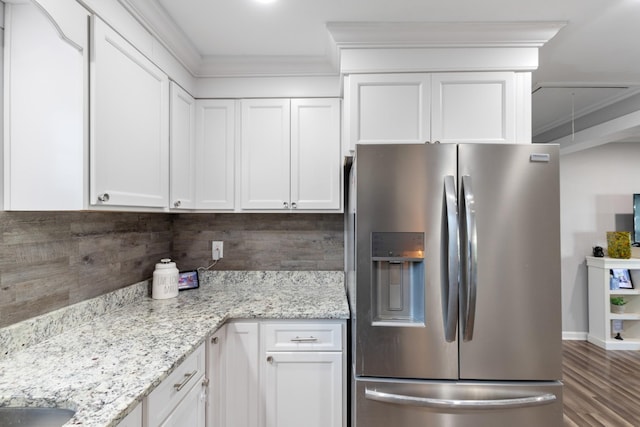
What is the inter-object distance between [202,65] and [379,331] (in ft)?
6.35

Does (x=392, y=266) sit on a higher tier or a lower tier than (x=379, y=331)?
higher

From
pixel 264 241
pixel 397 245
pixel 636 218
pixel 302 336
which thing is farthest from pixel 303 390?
pixel 636 218

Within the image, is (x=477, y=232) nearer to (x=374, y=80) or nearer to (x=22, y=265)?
(x=374, y=80)

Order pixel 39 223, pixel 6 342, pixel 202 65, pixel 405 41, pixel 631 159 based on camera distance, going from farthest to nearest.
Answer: pixel 631 159 < pixel 202 65 < pixel 405 41 < pixel 39 223 < pixel 6 342

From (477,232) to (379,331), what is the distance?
621 millimetres

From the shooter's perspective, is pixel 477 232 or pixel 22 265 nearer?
pixel 22 265

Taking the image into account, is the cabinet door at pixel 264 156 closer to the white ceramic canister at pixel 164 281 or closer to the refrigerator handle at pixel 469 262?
the white ceramic canister at pixel 164 281

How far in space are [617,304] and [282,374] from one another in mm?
4092

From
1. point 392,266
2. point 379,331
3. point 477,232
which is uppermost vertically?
point 477,232

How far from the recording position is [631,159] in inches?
149

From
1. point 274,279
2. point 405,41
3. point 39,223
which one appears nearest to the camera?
point 39,223

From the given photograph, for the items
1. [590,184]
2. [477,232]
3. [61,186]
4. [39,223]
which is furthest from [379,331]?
[590,184]

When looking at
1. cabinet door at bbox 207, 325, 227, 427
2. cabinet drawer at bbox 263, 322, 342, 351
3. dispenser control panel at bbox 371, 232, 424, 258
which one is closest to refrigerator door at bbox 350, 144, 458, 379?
dispenser control panel at bbox 371, 232, 424, 258

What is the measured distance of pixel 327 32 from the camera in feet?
5.68
